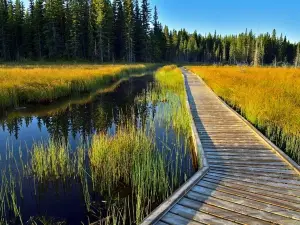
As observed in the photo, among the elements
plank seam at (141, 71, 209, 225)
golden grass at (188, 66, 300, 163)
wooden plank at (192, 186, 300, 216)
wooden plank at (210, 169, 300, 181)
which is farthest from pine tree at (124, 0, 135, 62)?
wooden plank at (192, 186, 300, 216)

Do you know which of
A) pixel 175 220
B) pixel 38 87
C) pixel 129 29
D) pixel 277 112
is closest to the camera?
pixel 175 220

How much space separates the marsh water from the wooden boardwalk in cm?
97

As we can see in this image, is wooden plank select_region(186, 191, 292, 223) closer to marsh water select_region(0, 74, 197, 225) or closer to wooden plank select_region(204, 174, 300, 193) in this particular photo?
wooden plank select_region(204, 174, 300, 193)

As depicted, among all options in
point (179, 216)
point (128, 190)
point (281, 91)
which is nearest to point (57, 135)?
point (128, 190)

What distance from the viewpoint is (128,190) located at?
5926 millimetres

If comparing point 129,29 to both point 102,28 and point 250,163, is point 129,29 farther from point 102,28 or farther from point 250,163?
point 250,163

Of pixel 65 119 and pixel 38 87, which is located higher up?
pixel 38 87

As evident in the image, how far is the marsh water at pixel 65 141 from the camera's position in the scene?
17.2ft

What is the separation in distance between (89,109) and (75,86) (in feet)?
18.4

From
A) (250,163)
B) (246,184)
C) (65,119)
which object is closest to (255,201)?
(246,184)

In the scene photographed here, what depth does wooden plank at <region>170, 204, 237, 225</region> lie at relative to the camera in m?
3.82

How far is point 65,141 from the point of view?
30.3 feet

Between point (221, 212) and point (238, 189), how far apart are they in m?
0.94

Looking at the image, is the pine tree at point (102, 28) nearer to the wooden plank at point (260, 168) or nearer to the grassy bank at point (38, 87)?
the grassy bank at point (38, 87)
